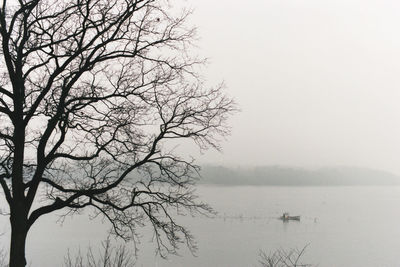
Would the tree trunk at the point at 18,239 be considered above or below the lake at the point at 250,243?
above

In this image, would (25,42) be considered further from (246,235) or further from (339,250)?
(246,235)

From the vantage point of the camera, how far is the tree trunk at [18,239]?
25.0 feet

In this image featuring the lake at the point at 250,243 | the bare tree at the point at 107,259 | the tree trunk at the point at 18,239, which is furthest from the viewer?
the lake at the point at 250,243

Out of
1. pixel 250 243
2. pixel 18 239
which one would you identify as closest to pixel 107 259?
pixel 18 239

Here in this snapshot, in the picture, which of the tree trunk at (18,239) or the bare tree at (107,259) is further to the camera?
the bare tree at (107,259)

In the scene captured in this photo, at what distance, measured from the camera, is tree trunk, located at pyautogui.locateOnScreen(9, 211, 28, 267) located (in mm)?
7625

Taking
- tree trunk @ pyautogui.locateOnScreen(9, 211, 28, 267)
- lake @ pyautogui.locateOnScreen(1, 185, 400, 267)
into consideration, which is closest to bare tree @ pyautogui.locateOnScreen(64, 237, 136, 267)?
tree trunk @ pyautogui.locateOnScreen(9, 211, 28, 267)

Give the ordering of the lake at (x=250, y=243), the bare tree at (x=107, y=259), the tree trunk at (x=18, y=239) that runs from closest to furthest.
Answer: the tree trunk at (x=18, y=239), the bare tree at (x=107, y=259), the lake at (x=250, y=243)

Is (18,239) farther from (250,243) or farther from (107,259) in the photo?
(250,243)

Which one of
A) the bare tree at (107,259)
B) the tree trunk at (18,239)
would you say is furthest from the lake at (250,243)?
the tree trunk at (18,239)

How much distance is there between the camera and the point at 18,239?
7727 mm

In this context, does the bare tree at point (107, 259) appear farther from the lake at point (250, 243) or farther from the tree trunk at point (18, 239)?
the lake at point (250, 243)

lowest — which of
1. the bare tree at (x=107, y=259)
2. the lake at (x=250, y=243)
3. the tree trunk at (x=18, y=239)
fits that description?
the lake at (x=250, y=243)

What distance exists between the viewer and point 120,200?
A: 31.4ft
